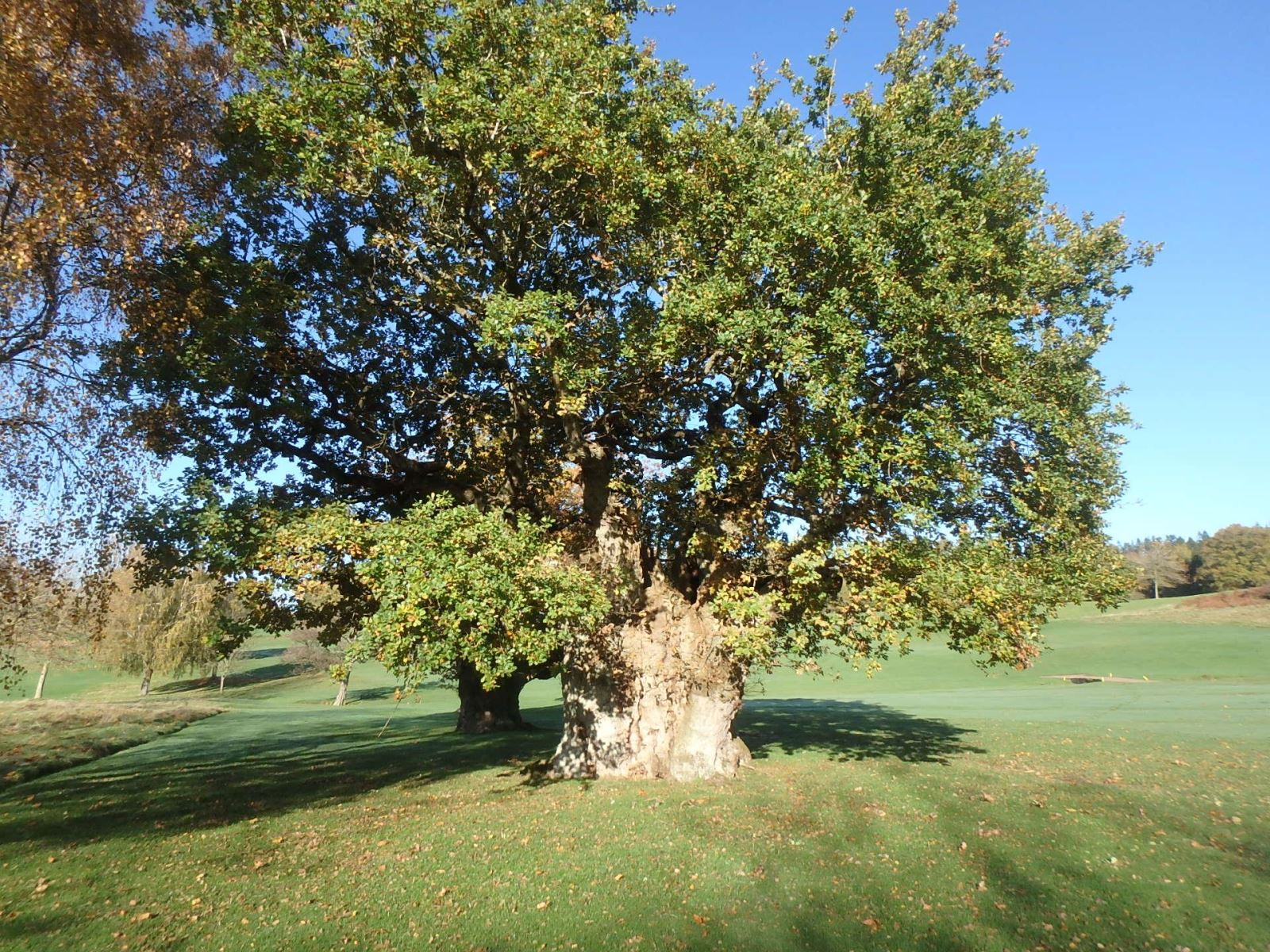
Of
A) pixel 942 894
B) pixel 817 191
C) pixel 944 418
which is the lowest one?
pixel 942 894

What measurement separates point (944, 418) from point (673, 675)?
25.4 ft

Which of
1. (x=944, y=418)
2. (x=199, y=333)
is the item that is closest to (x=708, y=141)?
(x=944, y=418)

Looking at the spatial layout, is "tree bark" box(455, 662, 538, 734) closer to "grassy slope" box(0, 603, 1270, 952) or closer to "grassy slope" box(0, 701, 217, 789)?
"grassy slope" box(0, 603, 1270, 952)

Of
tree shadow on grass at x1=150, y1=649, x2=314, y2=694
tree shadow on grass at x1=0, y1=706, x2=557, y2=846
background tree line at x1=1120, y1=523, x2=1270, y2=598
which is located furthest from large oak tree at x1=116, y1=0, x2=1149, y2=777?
background tree line at x1=1120, y1=523, x2=1270, y2=598

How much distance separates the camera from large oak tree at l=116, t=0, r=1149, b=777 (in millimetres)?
12352

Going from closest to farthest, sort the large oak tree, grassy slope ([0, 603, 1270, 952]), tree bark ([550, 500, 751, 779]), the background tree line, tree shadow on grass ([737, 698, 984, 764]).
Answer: grassy slope ([0, 603, 1270, 952]) < the large oak tree < tree bark ([550, 500, 751, 779]) < tree shadow on grass ([737, 698, 984, 764]) < the background tree line

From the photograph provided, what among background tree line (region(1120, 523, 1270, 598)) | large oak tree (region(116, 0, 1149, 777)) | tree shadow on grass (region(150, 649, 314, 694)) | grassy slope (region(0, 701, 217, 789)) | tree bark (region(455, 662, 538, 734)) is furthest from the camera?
background tree line (region(1120, 523, 1270, 598))

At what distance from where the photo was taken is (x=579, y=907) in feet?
28.4

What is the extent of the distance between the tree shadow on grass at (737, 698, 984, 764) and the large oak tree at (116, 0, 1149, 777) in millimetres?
6063

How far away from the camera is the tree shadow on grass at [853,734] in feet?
64.9

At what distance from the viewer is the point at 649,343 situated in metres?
13.0

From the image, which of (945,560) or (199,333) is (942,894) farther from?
(199,333)

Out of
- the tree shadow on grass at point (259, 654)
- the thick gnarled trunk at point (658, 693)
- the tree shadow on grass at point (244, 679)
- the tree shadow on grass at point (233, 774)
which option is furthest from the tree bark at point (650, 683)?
the tree shadow on grass at point (259, 654)

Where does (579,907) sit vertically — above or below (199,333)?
below
